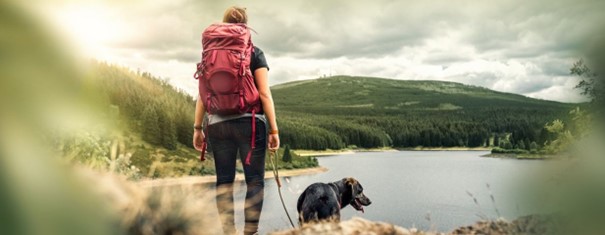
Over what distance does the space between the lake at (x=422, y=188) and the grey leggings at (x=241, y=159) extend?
0.08 m

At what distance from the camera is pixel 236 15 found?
3215 mm

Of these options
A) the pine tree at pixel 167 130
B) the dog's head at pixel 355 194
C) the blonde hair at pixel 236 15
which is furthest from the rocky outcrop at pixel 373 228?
the pine tree at pixel 167 130

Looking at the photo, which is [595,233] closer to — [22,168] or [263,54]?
[22,168]

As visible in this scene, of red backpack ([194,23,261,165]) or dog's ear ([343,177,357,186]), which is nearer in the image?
red backpack ([194,23,261,165])

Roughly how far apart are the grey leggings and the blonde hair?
52 cm

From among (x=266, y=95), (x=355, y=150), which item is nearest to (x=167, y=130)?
(x=266, y=95)

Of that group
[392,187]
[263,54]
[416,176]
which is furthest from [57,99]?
[416,176]

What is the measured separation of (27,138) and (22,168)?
0.08 feet

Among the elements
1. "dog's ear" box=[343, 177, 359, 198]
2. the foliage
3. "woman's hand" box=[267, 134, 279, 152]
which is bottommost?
"dog's ear" box=[343, 177, 359, 198]

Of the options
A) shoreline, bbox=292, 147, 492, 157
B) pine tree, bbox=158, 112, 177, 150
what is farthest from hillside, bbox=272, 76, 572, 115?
pine tree, bbox=158, 112, 177, 150

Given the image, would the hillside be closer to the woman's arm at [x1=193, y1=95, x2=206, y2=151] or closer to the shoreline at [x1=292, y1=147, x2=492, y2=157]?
the shoreline at [x1=292, y1=147, x2=492, y2=157]

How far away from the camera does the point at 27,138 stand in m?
0.52

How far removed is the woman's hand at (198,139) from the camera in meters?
3.34

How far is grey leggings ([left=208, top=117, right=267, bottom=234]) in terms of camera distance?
3078 mm
